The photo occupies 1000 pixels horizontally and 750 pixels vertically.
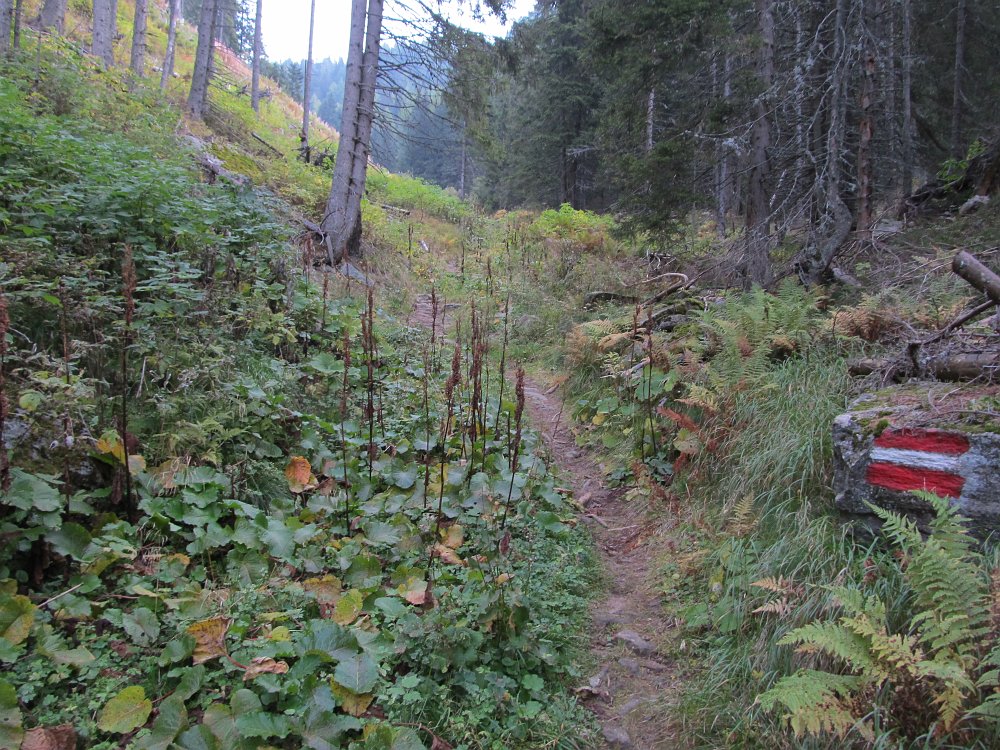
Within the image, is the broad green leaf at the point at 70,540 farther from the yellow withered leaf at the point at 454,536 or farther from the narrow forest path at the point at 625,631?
the narrow forest path at the point at 625,631

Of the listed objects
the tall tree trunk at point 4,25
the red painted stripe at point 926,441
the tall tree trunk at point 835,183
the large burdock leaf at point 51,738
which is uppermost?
the tall tree trunk at point 4,25

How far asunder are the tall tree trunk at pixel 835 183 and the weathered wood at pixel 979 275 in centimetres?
310

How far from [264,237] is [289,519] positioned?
4.27 meters

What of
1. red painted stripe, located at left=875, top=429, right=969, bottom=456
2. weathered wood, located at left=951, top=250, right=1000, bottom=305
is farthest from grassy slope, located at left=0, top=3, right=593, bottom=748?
weathered wood, located at left=951, top=250, right=1000, bottom=305

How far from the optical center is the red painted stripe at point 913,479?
2.96 m

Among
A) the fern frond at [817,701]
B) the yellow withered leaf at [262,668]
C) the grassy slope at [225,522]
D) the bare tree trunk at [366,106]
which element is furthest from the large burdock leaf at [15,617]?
the bare tree trunk at [366,106]

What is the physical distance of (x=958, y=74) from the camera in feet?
55.8

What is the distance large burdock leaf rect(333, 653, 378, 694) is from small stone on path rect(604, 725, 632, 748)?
1.15 metres

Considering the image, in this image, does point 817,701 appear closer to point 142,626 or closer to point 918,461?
point 918,461

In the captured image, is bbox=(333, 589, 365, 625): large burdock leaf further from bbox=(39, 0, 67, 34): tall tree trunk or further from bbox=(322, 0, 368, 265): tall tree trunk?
bbox=(39, 0, 67, 34): tall tree trunk

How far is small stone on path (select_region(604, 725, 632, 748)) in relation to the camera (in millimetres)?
2686

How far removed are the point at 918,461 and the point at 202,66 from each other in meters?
19.1

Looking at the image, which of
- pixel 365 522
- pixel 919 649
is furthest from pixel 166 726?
pixel 919 649

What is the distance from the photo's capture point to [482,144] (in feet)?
39.2
